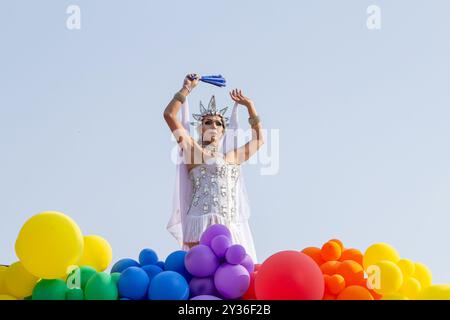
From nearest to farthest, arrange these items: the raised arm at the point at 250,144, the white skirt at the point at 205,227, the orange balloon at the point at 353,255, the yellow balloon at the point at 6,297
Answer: the yellow balloon at the point at 6,297
the orange balloon at the point at 353,255
the white skirt at the point at 205,227
the raised arm at the point at 250,144

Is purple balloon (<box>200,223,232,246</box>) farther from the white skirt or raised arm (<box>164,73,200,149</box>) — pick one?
raised arm (<box>164,73,200,149</box>)

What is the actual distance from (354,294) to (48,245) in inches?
74.2

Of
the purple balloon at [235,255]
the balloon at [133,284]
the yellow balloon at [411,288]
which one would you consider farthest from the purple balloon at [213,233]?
the yellow balloon at [411,288]

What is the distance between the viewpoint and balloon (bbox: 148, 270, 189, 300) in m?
3.70

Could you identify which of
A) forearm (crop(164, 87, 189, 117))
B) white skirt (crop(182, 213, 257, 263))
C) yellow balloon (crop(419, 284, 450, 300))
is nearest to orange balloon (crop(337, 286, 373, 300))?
yellow balloon (crop(419, 284, 450, 300))

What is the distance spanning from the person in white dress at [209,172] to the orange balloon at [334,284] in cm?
152

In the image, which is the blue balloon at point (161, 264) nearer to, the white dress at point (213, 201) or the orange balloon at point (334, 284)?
the white dress at point (213, 201)

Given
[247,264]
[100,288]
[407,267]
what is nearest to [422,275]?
[407,267]

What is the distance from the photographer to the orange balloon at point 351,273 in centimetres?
396

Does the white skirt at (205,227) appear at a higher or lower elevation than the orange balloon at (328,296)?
higher

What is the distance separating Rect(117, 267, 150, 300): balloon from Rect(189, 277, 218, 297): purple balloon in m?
0.29

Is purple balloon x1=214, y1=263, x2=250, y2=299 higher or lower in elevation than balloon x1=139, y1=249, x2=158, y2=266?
lower

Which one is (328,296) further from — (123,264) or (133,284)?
(123,264)

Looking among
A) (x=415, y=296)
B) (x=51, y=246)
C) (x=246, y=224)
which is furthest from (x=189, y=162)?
(x=415, y=296)
